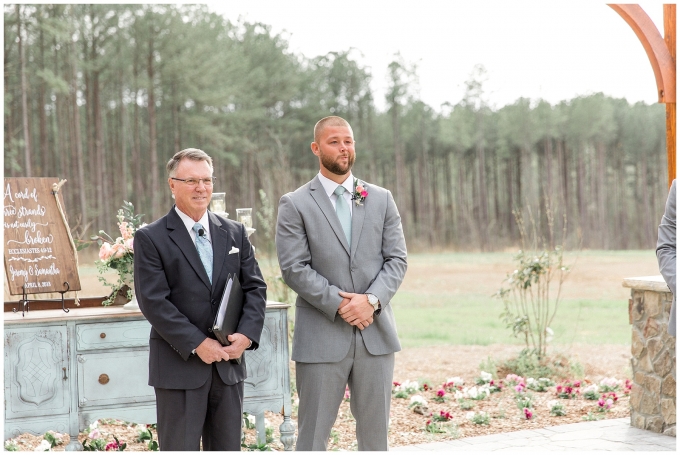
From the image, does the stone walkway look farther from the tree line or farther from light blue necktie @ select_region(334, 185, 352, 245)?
the tree line

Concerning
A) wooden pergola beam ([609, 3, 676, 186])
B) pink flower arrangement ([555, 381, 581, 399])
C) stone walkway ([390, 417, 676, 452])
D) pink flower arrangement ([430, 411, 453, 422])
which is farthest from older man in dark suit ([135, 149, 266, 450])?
pink flower arrangement ([555, 381, 581, 399])

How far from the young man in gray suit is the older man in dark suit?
251 millimetres

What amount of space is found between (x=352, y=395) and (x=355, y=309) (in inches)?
16.7

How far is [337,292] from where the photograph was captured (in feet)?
9.91

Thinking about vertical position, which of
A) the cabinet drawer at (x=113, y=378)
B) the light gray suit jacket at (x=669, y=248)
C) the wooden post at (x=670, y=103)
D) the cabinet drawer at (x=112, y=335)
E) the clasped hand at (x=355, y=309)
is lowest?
the cabinet drawer at (x=113, y=378)

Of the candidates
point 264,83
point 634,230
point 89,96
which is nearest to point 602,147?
point 634,230

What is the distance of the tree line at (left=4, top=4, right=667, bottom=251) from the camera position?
17.5 meters

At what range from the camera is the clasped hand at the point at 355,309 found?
3.00 metres

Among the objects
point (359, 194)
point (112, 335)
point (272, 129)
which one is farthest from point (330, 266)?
point (272, 129)

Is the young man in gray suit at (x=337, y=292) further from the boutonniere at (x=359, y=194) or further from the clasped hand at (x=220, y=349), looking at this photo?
the clasped hand at (x=220, y=349)

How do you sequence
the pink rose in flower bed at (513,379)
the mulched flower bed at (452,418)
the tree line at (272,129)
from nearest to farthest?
the mulched flower bed at (452,418) → the pink rose in flower bed at (513,379) → the tree line at (272,129)

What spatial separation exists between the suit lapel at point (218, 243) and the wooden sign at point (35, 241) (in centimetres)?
131

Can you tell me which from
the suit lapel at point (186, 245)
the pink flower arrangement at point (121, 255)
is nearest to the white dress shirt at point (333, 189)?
the suit lapel at point (186, 245)

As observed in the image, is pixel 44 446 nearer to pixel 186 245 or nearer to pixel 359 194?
pixel 186 245
